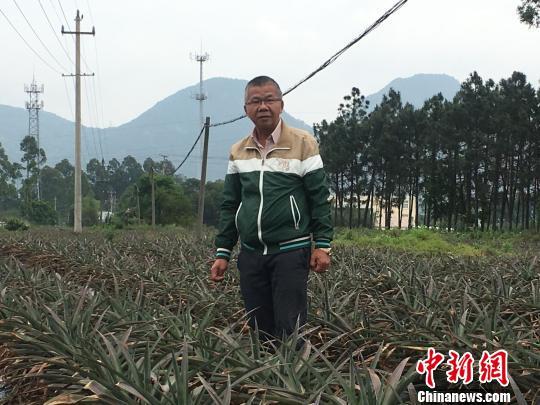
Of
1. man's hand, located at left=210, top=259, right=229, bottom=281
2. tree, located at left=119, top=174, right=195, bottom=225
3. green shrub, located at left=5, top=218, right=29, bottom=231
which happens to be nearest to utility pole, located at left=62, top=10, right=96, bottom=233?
green shrub, located at left=5, top=218, right=29, bottom=231

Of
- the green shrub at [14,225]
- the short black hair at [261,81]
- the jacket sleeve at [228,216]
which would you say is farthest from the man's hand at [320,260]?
the green shrub at [14,225]

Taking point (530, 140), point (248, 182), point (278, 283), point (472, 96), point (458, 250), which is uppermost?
point (472, 96)

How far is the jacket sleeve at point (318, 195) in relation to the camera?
2.86 meters

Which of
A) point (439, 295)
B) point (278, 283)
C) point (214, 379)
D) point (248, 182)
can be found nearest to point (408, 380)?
point (214, 379)

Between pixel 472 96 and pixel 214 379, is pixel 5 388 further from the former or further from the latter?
pixel 472 96

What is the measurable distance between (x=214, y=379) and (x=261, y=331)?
2.59 feet

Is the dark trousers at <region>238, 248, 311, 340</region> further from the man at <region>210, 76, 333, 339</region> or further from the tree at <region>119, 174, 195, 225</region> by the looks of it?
the tree at <region>119, 174, 195, 225</region>

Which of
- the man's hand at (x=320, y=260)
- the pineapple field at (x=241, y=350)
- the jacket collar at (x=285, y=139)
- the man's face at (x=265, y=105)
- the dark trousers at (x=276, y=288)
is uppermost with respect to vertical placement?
the man's face at (x=265, y=105)

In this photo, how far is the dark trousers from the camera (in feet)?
9.36

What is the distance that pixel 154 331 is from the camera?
115 inches

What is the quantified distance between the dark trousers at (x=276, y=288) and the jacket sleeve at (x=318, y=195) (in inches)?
4.3

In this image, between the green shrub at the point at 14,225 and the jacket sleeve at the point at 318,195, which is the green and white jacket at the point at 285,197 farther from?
the green shrub at the point at 14,225

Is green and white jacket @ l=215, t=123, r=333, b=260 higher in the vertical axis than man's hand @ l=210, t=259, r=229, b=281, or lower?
higher

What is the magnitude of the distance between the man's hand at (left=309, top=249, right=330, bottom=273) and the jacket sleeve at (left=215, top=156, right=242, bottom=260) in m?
0.52
